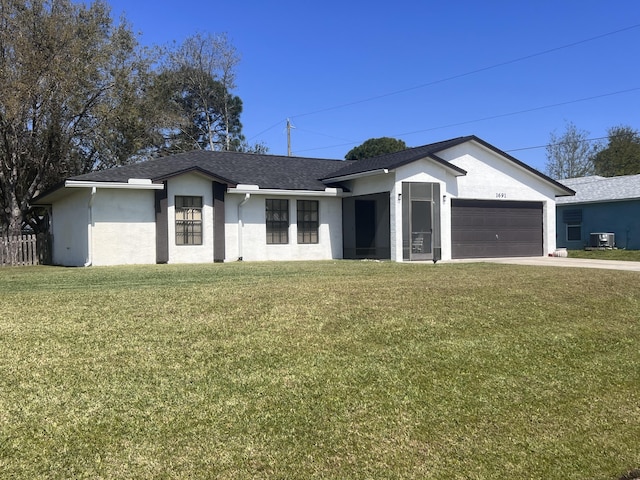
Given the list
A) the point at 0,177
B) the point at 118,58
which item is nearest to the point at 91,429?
the point at 0,177

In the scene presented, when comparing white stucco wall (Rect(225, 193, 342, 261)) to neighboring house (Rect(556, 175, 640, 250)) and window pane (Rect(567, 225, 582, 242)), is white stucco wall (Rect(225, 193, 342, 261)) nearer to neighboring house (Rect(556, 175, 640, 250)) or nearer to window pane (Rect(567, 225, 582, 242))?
neighboring house (Rect(556, 175, 640, 250))

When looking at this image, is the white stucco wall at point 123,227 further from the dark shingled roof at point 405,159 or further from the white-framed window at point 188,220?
the dark shingled roof at point 405,159

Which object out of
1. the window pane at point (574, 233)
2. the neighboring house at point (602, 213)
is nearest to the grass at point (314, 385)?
the neighboring house at point (602, 213)

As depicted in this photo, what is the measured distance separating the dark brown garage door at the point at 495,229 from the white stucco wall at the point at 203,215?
8627 millimetres

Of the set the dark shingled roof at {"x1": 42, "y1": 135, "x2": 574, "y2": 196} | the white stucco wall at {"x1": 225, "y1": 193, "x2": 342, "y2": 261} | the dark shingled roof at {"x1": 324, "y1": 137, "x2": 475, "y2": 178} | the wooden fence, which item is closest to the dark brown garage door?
the dark shingled roof at {"x1": 42, "y1": 135, "x2": 574, "y2": 196}

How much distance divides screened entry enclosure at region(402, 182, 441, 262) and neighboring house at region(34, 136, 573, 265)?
A: 4 cm

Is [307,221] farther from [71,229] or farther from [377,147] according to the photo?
[377,147]

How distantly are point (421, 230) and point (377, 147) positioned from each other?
31.3m

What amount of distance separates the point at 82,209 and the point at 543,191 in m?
17.0

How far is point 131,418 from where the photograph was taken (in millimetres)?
4172

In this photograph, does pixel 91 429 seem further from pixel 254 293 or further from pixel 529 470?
pixel 254 293

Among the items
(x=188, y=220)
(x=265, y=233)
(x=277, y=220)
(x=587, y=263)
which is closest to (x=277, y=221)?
(x=277, y=220)

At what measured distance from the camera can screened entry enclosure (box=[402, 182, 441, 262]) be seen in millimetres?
18609

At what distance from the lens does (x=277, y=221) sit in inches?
752
